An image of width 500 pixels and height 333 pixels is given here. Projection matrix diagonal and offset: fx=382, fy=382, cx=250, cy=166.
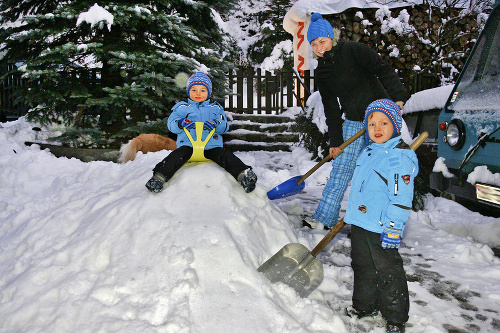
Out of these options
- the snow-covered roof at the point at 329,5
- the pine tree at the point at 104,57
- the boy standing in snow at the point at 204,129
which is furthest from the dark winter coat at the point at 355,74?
the snow-covered roof at the point at 329,5

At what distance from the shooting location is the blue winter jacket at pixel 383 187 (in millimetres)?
2197

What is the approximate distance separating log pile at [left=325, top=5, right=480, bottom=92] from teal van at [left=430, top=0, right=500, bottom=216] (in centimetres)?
658

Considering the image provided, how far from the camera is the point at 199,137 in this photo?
3576 mm

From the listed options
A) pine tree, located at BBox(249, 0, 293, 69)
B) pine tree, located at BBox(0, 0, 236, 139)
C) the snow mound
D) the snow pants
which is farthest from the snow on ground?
pine tree, located at BBox(249, 0, 293, 69)

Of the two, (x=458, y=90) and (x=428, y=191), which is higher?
(x=458, y=90)

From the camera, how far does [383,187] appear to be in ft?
7.56

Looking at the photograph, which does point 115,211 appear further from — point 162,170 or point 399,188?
point 399,188

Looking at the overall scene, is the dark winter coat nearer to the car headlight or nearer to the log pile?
the car headlight

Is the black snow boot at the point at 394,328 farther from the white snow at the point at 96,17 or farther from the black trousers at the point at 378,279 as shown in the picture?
the white snow at the point at 96,17

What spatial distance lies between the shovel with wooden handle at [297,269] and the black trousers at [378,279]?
0.26m

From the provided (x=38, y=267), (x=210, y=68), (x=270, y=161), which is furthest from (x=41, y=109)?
(x=38, y=267)

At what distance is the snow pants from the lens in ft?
12.3

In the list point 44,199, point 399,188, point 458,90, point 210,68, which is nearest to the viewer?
point 399,188

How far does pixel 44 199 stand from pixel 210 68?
13.4 ft
